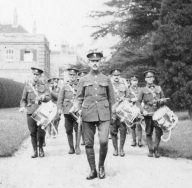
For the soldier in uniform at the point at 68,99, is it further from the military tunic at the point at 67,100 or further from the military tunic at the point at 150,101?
the military tunic at the point at 150,101

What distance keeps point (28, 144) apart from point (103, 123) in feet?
15.1

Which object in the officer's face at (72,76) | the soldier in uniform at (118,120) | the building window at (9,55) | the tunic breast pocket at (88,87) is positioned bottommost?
the soldier in uniform at (118,120)

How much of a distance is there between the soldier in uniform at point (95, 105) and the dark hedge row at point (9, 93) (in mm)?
21884

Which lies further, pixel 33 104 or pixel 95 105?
pixel 33 104

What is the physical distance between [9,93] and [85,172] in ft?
79.6

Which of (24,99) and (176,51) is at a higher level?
(176,51)

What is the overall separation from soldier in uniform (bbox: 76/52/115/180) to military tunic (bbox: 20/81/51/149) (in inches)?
77.5

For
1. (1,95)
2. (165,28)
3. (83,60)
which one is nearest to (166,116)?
(165,28)

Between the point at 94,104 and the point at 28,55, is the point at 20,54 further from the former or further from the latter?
the point at 94,104

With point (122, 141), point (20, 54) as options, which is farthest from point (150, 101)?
point (20, 54)

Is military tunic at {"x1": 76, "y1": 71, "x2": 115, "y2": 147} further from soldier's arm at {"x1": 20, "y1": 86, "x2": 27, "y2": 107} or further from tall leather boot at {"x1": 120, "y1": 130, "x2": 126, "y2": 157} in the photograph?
soldier's arm at {"x1": 20, "y1": 86, "x2": 27, "y2": 107}

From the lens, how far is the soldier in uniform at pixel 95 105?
5.75 m

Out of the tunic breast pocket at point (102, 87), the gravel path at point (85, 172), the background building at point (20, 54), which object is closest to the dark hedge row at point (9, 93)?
the background building at point (20, 54)

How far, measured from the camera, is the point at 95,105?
587 centimetres
